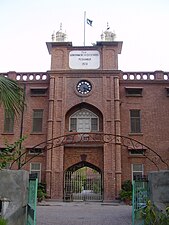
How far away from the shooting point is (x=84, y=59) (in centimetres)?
1981

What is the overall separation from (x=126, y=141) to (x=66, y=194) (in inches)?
188

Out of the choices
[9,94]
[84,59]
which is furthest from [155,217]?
[84,59]

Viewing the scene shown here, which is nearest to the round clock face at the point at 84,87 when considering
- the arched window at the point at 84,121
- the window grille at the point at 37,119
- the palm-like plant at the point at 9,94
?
the arched window at the point at 84,121

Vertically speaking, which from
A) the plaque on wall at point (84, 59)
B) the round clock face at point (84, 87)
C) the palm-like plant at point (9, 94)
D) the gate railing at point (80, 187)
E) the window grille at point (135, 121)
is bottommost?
the gate railing at point (80, 187)

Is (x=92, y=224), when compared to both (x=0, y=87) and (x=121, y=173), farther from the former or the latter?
(x=121, y=173)

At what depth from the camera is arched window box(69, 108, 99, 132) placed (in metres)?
19.0

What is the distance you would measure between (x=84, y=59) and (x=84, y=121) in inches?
158

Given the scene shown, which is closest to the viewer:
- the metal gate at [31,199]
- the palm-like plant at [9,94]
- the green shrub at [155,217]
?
the green shrub at [155,217]

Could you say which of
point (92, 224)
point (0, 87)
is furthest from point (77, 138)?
point (0, 87)

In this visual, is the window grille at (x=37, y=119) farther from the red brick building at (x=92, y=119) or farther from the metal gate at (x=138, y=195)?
the metal gate at (x=138, y=195)

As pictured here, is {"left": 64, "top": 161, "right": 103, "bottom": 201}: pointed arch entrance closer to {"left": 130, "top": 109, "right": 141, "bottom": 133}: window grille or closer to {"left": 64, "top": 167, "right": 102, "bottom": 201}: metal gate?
{"left": 64, "top": 167, "right": 102, "bottom": 201}: metal gate

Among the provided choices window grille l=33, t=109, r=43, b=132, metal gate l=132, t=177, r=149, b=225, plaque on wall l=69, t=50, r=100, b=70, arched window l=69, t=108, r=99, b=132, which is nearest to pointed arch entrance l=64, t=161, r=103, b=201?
arched window l=69, t=108, r=99, b=132

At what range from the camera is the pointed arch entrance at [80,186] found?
18062 mm

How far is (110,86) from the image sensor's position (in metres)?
19.1
